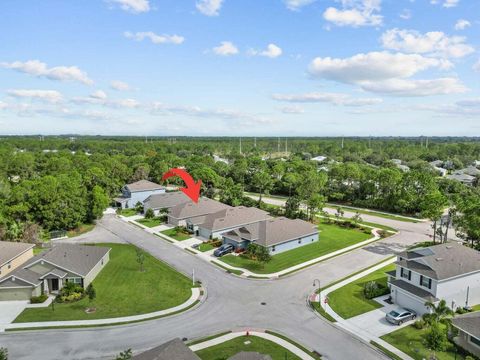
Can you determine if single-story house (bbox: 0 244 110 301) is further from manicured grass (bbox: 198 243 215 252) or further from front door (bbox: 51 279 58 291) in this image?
manicured grass (bbox: 198 243 215 252)

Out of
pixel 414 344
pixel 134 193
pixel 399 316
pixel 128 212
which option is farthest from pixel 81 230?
pixel 414 344

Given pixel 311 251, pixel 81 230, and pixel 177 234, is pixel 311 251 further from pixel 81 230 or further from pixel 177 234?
pixel 81 230

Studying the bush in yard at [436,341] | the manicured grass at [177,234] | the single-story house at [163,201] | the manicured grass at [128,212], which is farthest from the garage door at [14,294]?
the bush in yard at [436,341]

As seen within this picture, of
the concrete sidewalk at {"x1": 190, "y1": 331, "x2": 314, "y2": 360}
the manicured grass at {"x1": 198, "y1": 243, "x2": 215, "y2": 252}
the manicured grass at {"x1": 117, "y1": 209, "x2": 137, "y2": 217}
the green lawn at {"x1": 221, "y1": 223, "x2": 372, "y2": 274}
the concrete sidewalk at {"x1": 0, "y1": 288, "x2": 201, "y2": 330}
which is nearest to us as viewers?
the concrete sidewalk at {"x1": 190, "y1": 331, "x2": 314, "y2": 360}

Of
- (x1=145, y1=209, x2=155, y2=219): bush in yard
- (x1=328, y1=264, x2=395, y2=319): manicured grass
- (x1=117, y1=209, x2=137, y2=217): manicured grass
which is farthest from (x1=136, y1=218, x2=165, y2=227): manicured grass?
(x1=328, y1=264, x2=395, y2=319): manicured grass

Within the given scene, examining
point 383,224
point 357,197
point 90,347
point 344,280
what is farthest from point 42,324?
point 357,197

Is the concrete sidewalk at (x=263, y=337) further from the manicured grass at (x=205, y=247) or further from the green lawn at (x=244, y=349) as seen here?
the manicured grass at (x=205, y=247)
